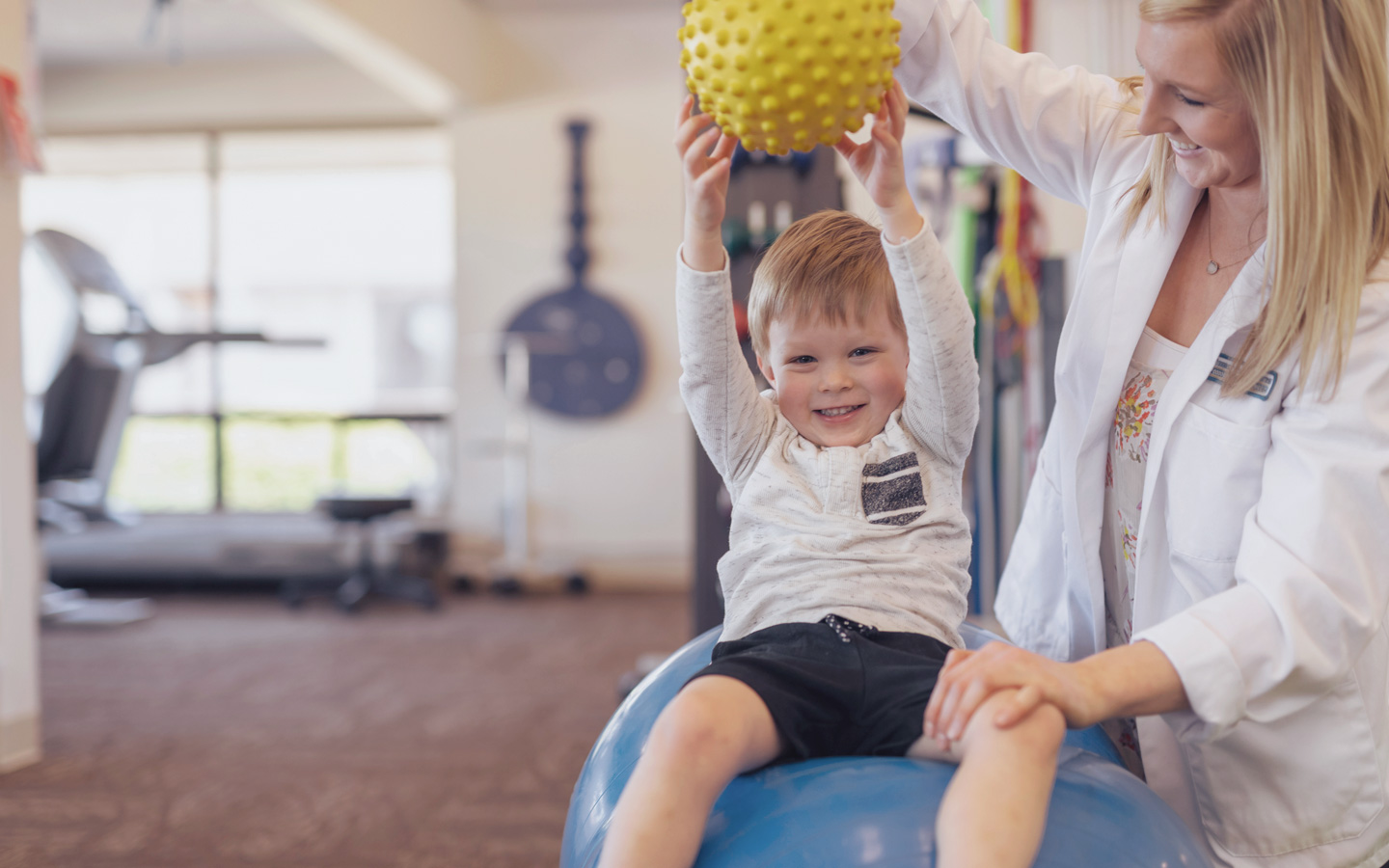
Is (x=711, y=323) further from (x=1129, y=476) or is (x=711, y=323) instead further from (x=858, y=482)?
(x=1129, y=476)

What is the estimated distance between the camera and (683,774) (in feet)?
2.79

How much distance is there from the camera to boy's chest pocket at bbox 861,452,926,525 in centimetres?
111

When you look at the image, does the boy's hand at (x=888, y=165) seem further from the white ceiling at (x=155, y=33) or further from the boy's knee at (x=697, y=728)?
the white ceiling at (x=155, y=33)

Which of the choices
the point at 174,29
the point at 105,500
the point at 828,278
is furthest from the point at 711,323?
the point at 174,29

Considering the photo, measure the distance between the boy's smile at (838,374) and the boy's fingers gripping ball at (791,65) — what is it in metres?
0.27

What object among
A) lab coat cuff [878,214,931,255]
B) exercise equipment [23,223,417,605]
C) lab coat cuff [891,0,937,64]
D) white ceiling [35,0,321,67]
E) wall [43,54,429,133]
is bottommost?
exercise equipment [23,223,417,605]

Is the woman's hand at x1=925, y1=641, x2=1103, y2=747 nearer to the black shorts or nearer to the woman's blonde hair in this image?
the black shorts

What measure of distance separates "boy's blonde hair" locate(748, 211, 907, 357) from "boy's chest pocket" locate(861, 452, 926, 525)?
0.15m

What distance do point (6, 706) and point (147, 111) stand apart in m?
4.29

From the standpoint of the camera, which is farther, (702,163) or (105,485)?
(105,485)

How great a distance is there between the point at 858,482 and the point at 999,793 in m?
0.41

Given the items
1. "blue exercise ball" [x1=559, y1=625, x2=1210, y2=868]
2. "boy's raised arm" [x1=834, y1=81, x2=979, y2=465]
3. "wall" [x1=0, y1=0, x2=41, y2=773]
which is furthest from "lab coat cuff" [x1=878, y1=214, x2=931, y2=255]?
"wall" [x1=0, y1=0, x2=41, y2=773]

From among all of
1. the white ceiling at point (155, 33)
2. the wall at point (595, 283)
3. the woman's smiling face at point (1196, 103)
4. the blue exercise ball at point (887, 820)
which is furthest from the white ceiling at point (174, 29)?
the blue exercise ball at point (887, 820)

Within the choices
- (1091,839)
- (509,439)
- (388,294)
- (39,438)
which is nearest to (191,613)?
(39,438)
